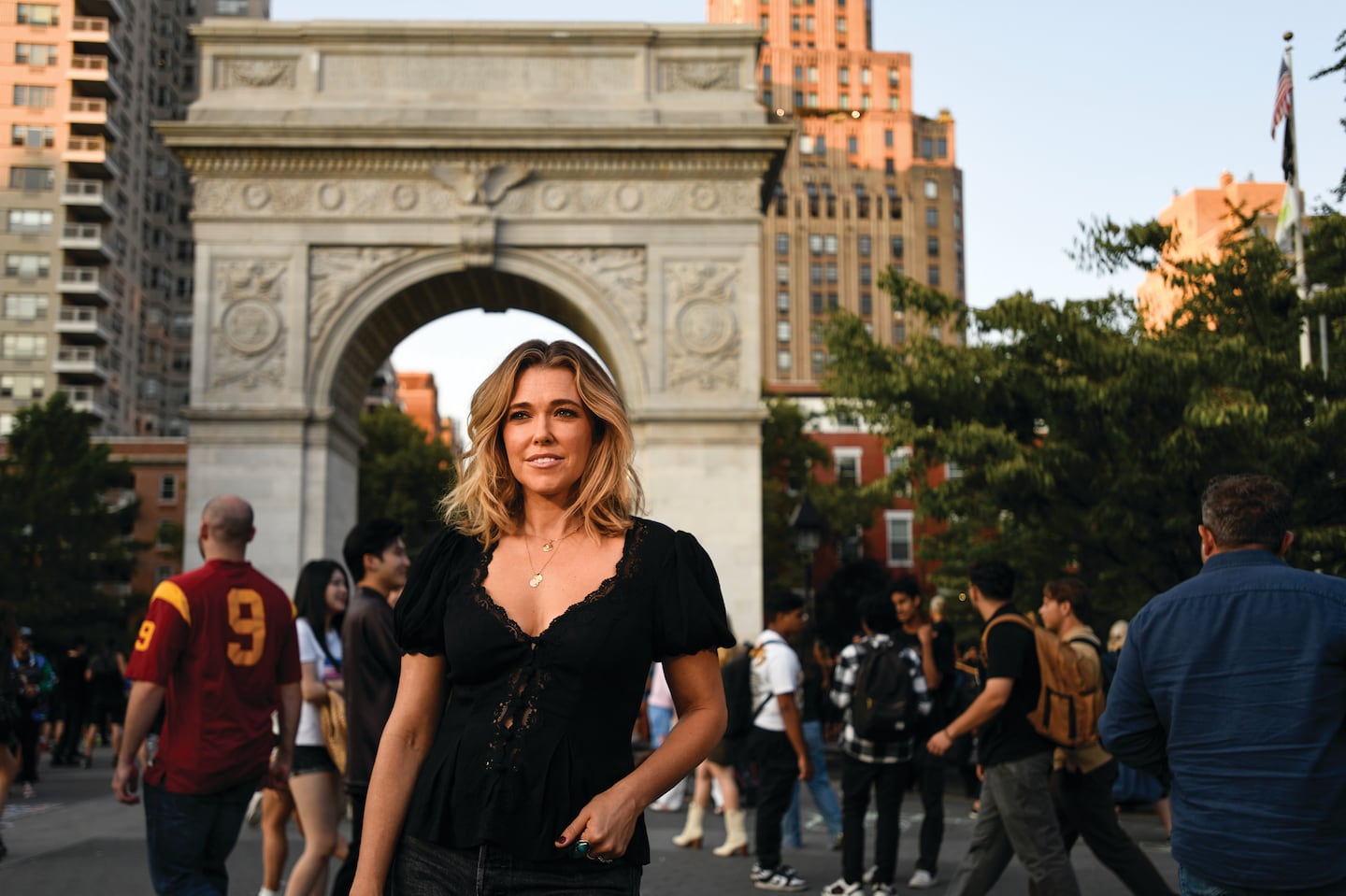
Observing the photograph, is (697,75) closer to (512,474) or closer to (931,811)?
(931,811)

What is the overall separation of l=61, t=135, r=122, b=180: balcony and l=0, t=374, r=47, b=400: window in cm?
909

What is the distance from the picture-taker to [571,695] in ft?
9.12

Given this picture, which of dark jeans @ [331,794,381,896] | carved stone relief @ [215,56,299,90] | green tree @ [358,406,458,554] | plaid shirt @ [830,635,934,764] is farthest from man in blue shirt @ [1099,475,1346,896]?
green tree @ [358,406,458,554]

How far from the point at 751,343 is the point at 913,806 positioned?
418 inches

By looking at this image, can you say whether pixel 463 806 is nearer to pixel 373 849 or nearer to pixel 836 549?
pixel 373 849

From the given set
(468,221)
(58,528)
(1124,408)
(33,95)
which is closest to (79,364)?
(33,95)

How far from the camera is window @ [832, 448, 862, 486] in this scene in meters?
52.2

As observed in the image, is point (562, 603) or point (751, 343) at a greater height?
point (751, 343)

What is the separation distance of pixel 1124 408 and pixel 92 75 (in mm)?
54154

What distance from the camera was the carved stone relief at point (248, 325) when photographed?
23391 mm

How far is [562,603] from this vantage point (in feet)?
9.48

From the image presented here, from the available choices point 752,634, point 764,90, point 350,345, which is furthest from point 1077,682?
point 764,90

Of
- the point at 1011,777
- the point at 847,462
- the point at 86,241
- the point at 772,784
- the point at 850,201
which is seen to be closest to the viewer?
the point at 1011,777

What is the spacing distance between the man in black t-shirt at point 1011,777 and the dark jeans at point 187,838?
333cm
